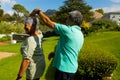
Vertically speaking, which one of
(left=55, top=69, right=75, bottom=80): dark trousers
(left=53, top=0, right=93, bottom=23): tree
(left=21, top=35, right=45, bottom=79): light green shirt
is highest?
(left=53, top=0, right=93, bottom=23): tree

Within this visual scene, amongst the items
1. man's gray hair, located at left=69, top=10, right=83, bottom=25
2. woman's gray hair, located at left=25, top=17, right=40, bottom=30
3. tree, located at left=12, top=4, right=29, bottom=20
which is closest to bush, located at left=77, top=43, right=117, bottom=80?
woman's gray hair, located at left=25, top=17, right=40, bottom=30

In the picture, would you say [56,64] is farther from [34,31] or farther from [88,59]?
[88,59]

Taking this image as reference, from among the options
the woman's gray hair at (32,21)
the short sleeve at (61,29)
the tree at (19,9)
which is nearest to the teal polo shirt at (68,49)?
the short sleeve at (61,29)

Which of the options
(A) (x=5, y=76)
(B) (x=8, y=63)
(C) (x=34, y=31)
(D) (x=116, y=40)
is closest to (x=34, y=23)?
(C) (x=34, y=31)

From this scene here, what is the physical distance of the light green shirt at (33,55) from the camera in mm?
5887

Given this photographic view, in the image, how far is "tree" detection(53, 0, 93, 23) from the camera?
72000 mm

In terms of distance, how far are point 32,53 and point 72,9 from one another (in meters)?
Answer: 66.9

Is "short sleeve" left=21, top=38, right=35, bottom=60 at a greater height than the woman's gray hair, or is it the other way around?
the woman's gray hair

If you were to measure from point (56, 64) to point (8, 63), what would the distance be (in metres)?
9.23

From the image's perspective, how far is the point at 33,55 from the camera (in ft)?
19.6

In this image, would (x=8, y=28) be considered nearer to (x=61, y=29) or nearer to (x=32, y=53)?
(x=32, y=53)

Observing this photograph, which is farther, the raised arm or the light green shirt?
the light green shirt

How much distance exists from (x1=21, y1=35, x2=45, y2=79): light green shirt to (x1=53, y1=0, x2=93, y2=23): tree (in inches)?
2538

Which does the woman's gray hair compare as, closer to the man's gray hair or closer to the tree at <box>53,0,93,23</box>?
the man's gray hair
